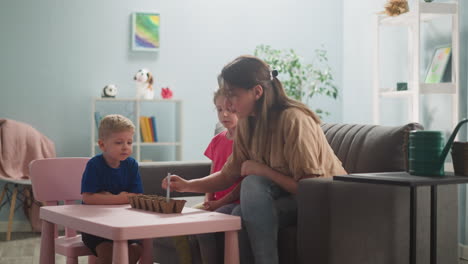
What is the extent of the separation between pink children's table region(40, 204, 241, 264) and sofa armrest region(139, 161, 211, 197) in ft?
2.95

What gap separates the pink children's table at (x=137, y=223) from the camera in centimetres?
179

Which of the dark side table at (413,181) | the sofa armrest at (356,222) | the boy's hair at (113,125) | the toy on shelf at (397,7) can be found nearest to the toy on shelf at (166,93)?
the toy on shelf at (397,7)

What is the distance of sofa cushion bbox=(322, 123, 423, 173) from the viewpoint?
8.29 ft

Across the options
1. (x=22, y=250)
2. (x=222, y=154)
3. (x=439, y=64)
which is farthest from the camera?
(x=22, y=250)

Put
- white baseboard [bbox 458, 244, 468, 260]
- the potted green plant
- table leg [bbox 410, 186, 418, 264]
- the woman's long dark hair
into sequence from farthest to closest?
the potted green plant
white baseboard [bbox 458, 244, 468, 260]
the woman's long dark hair
table leg [bbox 410, 186, 418, 264]

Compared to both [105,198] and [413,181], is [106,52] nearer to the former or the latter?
[105,198]

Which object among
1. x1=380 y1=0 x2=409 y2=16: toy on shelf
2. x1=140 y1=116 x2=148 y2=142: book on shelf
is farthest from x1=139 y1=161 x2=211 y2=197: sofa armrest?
x1=140 y1=116 x2=148 y2=142: book on shelf

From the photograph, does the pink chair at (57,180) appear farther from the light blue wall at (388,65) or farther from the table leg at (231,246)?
the light blue wall at (388,65)

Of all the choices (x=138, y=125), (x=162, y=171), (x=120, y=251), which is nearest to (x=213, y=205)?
(x=162, y=171)

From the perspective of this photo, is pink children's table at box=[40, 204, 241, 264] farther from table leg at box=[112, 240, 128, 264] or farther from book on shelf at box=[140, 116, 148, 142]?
book on shelf at box=[140, 116, 148, 142]

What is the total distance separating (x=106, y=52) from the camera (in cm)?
536

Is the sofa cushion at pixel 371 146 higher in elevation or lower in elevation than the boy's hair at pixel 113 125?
lower

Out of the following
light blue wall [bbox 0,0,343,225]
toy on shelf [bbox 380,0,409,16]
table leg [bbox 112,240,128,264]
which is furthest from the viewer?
light blue wall [bbox 0,0,343,225]

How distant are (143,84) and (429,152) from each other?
347cm
